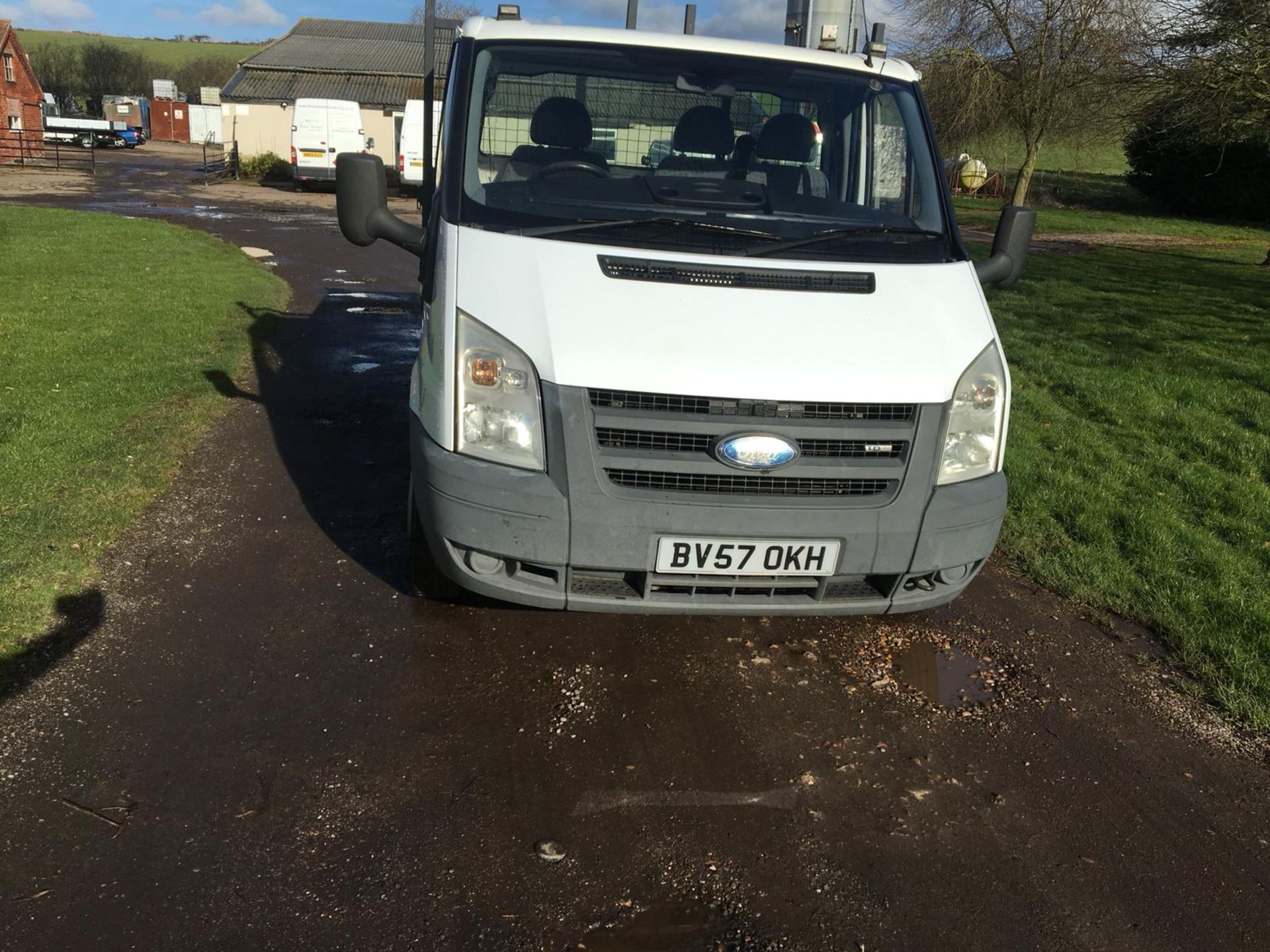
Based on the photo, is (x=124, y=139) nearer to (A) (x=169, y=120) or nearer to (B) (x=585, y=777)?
(A) (x=169, y=120)

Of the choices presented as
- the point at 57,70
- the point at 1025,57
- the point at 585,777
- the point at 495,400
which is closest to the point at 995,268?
the point at 495,400

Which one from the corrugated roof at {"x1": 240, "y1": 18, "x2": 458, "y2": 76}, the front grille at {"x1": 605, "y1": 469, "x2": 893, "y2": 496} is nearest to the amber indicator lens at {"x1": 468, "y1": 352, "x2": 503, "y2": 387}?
the front grille at {"x1": 605, "y1": 469, "x2": 893, "y2": 496}

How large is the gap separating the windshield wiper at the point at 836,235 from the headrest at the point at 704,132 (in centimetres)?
91

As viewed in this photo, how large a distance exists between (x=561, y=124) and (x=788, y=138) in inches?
42.4

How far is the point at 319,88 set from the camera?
45.1 meters

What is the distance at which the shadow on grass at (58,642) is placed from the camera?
372cm

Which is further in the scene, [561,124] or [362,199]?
[561,124]

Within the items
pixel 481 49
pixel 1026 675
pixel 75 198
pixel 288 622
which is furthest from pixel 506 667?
pixel 75 198

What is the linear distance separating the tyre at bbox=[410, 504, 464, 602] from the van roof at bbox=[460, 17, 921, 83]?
2.13 metres

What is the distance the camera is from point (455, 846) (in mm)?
3006

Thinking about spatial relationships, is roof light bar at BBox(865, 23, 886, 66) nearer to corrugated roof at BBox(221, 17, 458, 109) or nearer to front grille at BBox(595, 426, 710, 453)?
front grille at BBox(595, 426, 710, 453)

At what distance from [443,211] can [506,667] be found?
177cm

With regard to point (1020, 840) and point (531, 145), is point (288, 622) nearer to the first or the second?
point (531, 145)

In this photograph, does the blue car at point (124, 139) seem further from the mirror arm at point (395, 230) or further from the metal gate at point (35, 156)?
the mirror arm at point (395, 230)
